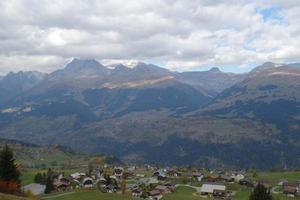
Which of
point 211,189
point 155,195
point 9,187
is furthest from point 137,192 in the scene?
point 9,187

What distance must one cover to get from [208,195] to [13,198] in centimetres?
12576

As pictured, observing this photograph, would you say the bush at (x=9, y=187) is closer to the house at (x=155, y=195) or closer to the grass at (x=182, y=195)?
the grass at (x=182, y=195)

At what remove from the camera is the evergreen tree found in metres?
80.0

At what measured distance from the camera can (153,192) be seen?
179375mm

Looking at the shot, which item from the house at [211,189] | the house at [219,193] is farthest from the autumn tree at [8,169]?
the house at [211,189]

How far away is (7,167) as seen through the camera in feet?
265

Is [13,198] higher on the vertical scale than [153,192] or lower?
higher

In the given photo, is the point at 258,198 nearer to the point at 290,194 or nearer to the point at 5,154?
the point at 5,154

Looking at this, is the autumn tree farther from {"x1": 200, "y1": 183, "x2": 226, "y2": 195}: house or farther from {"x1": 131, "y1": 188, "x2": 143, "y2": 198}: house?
{"x1": 200, "y1": 183, "x2": 226, "y2": 195}: house

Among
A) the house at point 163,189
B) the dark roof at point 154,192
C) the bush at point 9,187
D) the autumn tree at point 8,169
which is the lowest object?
the house at point 163,189

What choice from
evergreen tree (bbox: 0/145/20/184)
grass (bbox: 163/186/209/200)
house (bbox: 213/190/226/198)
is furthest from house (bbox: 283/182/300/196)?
evergreen tree (bbox: 0/145/20/184)

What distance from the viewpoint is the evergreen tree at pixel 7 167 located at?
80.0 meters

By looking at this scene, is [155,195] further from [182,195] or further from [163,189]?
[182,195]

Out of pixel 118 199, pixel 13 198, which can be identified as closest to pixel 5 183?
pixel 13 198
